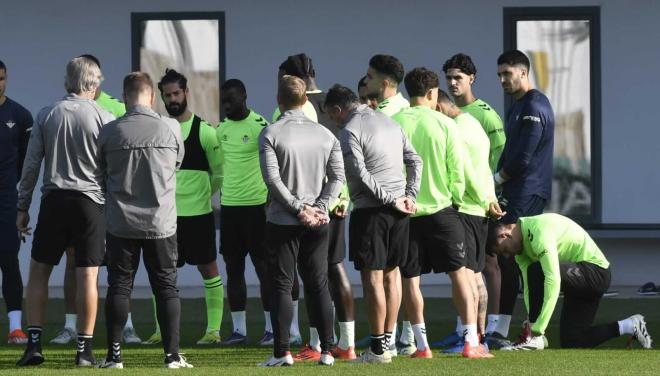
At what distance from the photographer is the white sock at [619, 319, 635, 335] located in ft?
33.0

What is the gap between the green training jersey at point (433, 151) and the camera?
9570mm

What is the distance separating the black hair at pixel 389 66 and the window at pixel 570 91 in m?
5.10

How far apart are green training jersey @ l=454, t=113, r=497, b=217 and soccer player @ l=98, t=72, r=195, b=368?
202 cm

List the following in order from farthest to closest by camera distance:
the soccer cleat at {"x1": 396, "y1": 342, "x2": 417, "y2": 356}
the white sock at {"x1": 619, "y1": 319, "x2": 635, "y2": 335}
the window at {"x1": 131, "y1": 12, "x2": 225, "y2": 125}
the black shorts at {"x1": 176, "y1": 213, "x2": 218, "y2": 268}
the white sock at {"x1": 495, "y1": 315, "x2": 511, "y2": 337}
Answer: the window at {"x1": 131, "y1": 12, "x2": 225, "y2": 125} → the black shorts at {"x1": 176, "y1": 213, "x2": 218, "y2": 268} → the white sock at {"x1": 495, "y1": 315, "x2": 511, "y2": 337} → the white sock at {"x1": 619, "y1": 319, "x2": 635, "y2": 335} → the soccer cleat at {"x1": 396, "y1": 342, "x2": 417, "y2": 356}

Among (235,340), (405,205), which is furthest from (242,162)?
(405,205)

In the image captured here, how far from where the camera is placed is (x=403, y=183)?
9297 mm

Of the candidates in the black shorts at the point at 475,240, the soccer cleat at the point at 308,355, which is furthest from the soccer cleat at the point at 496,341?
the soccer cleat at the point at 308,355

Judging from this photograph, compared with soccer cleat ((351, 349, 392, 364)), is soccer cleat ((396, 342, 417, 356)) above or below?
below

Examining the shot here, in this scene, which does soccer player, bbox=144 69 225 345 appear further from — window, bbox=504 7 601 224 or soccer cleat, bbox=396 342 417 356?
window, bbox=504 7 601 224

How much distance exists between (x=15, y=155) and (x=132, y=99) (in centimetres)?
227

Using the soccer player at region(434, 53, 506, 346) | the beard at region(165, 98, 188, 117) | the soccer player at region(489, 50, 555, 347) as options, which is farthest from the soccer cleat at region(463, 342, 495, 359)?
the beard at region(165, 98, 188, 117)

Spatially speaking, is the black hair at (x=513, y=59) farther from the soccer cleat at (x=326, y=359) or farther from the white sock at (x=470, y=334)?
the soccer cleat at (x=326, y=359)

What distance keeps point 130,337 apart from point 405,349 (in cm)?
207

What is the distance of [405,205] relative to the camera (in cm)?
917
